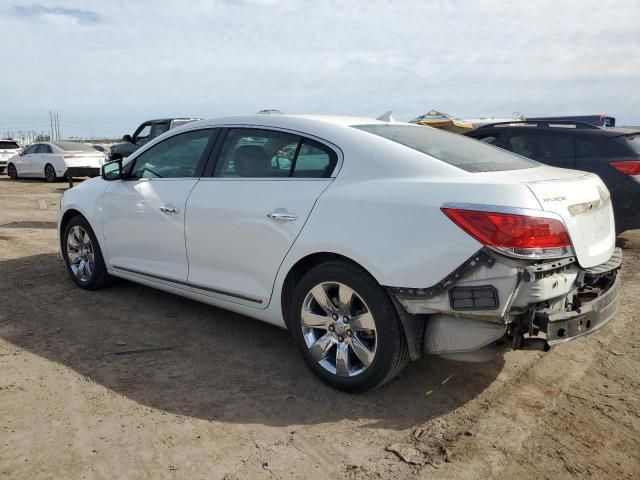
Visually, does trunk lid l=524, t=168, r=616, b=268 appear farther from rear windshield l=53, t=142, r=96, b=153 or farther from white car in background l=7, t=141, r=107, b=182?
rear windshield l=53, t=142, r=96, b=153

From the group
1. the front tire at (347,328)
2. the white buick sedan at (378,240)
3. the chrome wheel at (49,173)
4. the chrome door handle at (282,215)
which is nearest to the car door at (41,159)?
the chrome wheel at (49,173)

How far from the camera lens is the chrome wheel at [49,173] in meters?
17.7

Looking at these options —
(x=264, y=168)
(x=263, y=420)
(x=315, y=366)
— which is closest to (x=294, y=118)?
(x=264, y=168)

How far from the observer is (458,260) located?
2.71 metres

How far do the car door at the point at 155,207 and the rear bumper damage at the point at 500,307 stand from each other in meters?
1.92

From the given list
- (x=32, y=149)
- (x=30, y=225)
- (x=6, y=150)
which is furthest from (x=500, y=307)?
(x=6, y=150)

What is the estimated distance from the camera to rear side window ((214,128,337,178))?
343 cm

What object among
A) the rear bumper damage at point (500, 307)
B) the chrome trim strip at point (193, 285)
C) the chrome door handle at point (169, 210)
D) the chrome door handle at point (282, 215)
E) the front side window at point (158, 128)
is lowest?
the chrome trim strip at point (193, 285)

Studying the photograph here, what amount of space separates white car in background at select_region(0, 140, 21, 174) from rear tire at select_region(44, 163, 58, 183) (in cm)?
582

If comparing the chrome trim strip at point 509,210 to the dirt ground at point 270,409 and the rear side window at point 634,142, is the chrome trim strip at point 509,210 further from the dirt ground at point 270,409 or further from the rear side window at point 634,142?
the rear side window at point 634,142

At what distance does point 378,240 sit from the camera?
116 inches

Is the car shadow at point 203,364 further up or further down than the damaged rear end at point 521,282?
further down

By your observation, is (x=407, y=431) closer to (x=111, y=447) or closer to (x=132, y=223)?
(x=111, y=447)

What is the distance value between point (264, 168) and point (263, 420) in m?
1.62
